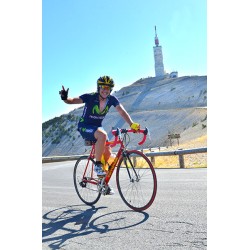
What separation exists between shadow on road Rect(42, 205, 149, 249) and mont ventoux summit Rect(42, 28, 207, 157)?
0.74 metres

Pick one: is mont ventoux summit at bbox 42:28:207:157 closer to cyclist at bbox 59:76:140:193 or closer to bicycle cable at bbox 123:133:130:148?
bicycle cable at bbox 123:133:130:148

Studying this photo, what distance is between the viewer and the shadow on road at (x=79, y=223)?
9.57 ft

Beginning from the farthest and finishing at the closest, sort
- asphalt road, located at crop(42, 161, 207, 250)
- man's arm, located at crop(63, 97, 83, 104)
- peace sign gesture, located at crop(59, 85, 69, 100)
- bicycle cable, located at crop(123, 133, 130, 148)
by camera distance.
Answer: bicycle cable, located at crop(123, 133, 130, 148)
man's arm, located at crop(63, 97, 83, 104)
peace sign gesture, located at crop(59, 85, 69, 100)
asphalt road, located at crop(42, 161, 207, 250)

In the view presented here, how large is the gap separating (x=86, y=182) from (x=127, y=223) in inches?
57.2

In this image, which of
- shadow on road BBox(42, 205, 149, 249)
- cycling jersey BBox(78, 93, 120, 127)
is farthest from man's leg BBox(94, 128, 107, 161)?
shadow on road BBox(42, 205, 149, 249)

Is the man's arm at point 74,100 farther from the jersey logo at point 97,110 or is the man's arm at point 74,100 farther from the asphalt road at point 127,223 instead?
the asphalt road at point 127,223

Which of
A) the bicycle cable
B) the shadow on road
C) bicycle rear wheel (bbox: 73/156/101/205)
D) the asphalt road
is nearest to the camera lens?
the asphalt road

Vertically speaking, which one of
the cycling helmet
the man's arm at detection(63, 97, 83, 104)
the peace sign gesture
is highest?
the cycling helmet

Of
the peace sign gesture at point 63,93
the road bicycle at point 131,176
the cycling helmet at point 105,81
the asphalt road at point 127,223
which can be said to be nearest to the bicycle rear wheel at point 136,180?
the road bicycle at point 131,176

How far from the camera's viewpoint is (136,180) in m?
3.76

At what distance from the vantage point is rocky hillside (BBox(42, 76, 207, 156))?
14.8 feet

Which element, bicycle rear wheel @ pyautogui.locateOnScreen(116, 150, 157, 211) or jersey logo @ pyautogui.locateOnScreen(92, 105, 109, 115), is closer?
bicycle rear wheel @ pyautogui.locateOnScreen(116, 150, 157, 211)
